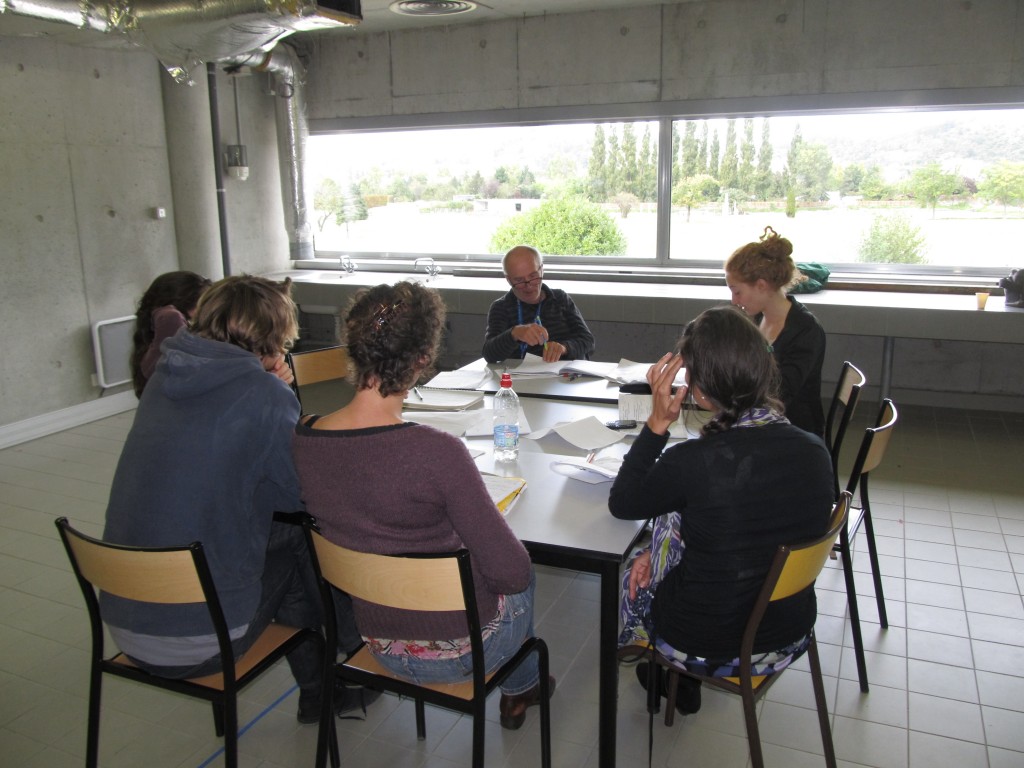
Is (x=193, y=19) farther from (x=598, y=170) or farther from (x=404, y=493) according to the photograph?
(x=404, y=493)

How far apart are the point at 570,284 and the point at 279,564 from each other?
12.7ft

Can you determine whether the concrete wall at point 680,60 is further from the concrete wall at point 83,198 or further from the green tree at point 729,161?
the concrete wall at point 83,198

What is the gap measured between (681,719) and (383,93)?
5405 millimetres

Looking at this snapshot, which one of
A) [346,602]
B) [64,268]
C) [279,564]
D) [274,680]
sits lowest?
[274,680]

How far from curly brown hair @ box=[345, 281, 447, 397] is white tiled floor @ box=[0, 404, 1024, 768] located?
3.47 ft

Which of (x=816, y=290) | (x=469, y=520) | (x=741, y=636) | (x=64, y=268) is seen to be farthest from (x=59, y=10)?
(x=816, y=290)

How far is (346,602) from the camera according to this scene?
2.06 meters

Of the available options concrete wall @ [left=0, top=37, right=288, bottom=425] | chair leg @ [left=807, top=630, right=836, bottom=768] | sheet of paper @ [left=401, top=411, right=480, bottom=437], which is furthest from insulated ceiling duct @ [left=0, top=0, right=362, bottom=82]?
chair leg @ [left=807, top=630, right=836, bottom=768]

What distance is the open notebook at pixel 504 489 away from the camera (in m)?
1.90

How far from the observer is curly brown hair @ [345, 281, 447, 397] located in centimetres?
163

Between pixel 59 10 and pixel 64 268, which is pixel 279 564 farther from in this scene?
pixel 64 268

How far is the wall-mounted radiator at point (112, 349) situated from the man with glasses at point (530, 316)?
2.78 meters

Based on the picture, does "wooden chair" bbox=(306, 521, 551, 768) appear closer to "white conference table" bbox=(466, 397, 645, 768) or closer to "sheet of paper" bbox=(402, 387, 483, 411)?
"white conference table" bbox=(466, 397, 645, 768)

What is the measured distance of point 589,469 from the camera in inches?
82.9
